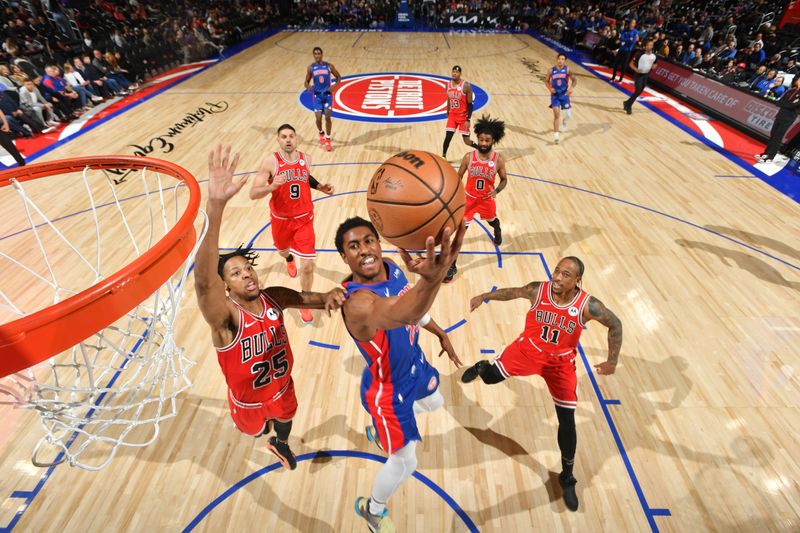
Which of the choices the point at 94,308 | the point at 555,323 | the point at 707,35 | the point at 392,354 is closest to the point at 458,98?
the point at 555,323

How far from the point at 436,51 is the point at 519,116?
8.83 metres

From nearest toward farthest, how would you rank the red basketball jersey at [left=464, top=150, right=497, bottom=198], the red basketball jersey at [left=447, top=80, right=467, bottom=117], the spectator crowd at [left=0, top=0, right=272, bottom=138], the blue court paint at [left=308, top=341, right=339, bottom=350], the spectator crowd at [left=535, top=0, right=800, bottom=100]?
the blue court paint at [left=308, top=341, right=339, bottom=350] < the red basketball jersey at [left=464, top=150, right=497, bottom=198] < the red basketball jersey at [left=447, top=80, right=467, bottom=117] < the spectator crowd at [left=0, top=0, right=272, bottom=138] < the spectator crowd at [left=535, top=0, right=800, bottom=100]

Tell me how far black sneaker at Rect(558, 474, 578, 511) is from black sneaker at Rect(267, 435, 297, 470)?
6.43ft

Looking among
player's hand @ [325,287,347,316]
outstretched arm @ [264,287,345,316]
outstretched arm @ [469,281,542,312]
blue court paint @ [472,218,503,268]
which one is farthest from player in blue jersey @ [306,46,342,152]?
player's hand @ [325,287,347,316]

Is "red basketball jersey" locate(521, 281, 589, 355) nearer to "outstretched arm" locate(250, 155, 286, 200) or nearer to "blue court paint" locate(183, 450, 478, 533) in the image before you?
"blue court paint" locate(183, 450, 478, 533)

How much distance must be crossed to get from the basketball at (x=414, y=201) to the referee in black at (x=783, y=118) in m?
9.12

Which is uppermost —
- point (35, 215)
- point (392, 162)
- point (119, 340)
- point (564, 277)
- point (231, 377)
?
point (392, 162)

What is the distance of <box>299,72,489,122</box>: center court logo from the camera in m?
10.7

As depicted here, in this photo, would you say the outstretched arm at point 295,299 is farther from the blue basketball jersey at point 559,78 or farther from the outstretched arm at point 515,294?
the blue basketball jersey at point 559,78

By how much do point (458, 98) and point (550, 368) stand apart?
565cm

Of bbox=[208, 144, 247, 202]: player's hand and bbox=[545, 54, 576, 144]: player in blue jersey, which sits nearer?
bbox=[208, 144, 247, 202]: player's hand

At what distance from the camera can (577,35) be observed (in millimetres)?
18562

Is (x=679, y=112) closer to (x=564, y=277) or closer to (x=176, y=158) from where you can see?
(x=564, y=277)

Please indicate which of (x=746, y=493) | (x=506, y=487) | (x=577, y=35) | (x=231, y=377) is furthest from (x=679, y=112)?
(x=231, y=377)
